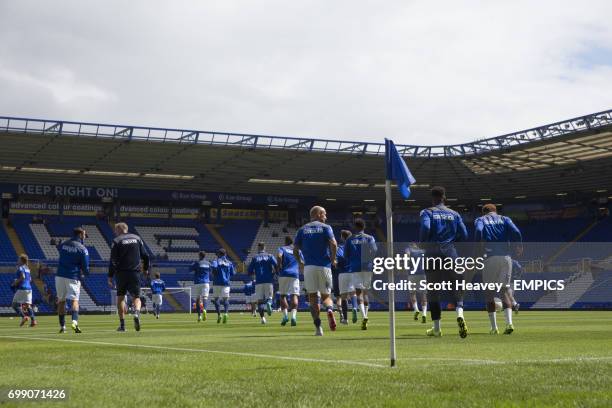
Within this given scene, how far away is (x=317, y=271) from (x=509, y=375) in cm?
770

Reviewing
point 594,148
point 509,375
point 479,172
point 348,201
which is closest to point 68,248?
point 509,375

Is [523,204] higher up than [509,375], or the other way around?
[523,204]

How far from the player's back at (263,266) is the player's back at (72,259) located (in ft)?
21.0

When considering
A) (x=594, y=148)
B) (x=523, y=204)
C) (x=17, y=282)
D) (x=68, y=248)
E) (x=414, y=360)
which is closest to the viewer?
(x=414, y=360)

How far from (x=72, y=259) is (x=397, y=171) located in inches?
436

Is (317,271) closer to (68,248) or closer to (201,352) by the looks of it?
(201,352)

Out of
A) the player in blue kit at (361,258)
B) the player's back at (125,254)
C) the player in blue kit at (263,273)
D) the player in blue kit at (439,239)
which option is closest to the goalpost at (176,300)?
the player in blue kit at (263,273)

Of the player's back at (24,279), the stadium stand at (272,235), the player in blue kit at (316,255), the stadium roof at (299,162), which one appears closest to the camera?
the player in blue kit at (316,255)

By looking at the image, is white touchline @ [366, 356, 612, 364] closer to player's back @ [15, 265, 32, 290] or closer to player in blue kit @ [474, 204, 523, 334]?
player in blue kit @ [474, 204, 523, 334]

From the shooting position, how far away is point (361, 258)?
19.1 m

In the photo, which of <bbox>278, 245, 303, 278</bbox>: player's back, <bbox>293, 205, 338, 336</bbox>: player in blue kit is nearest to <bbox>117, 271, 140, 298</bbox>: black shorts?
<bbox>293, 205, 338, 336</bbox>: player in blue kit

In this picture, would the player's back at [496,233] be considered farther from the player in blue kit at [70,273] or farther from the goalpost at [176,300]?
the goalpost at [176,300]

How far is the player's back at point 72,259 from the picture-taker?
17.1 m

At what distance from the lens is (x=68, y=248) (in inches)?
674
